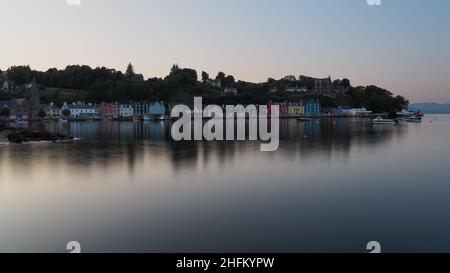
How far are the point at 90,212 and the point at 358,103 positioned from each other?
477ft

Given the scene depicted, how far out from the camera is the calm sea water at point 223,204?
9477mm

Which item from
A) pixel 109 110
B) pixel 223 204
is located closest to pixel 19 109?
pixel 109 110

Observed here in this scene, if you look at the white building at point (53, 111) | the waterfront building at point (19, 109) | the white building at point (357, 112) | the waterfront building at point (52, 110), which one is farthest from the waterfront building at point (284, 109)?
the waterfront building at point (19, 109)

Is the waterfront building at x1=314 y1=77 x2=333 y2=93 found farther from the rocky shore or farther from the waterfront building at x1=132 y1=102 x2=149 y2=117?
the rocky shore

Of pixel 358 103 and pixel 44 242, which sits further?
pixel 358 103

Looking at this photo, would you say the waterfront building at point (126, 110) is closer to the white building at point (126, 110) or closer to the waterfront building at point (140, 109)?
the white building at point (126, 110)

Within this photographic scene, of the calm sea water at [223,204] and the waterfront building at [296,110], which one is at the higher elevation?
the waterfront building at [296,110]

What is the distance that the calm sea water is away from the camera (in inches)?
373

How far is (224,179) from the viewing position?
17.7 metres

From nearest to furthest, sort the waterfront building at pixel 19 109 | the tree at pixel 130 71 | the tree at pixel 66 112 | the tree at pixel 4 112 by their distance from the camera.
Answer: the tree at pixel 4 112 → the waterfront building at pixel 19 109 → the tree at pixel 66 112 → the tree at pixel 130 71

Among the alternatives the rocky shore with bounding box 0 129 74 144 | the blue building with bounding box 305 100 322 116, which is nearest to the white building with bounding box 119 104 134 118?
the blue building with bounding box 305 100 322 116
